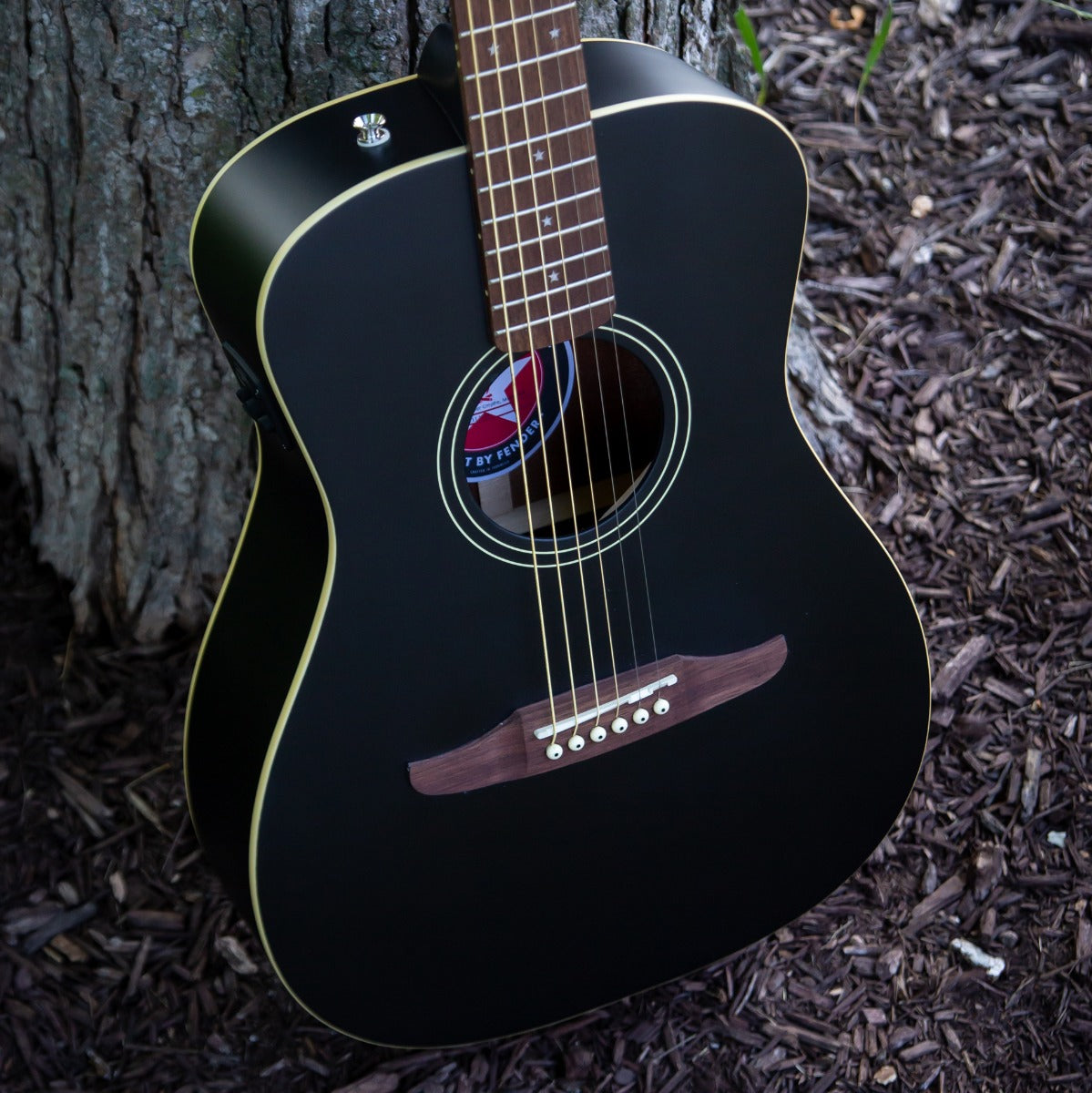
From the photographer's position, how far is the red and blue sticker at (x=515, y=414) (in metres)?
1.16

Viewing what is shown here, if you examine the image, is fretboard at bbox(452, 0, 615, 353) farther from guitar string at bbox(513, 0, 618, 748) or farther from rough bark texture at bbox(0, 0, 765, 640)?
rough bark texture at bbox(0, 0, 765, 640)

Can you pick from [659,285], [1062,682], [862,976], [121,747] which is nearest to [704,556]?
[659,285]

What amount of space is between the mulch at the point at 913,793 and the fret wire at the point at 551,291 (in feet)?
2.73

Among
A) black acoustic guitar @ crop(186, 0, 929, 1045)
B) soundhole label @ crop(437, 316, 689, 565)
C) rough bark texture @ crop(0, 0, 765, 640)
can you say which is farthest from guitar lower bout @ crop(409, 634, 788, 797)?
rough bark texture @ crop(0, 0, 765, 640)

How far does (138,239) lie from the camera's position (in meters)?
1.37

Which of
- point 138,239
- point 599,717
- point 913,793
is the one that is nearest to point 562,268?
point 599,717

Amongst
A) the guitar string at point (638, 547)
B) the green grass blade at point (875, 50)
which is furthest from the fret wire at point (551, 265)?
the green grass blade at point (875, 50)

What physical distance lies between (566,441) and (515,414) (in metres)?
0.08

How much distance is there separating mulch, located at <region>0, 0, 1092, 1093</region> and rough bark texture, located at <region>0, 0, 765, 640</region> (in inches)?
6.1

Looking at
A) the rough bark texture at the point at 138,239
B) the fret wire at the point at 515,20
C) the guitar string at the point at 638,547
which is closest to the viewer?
the fret wire at the point at 515,20

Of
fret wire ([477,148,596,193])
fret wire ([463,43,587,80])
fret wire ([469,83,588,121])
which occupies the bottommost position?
fret wire ([477,148,596,193])

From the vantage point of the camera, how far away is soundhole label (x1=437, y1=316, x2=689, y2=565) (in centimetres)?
106

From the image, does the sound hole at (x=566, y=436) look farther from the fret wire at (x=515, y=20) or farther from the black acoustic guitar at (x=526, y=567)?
the fret wire at (x=515, y=20)

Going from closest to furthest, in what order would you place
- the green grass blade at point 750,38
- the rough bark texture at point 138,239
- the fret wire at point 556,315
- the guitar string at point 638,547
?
the fret wire at point 556,315 → the guitar string at point 638,547 → the rough bark texture at point 138,239 → the green grass blade at point 750,38
